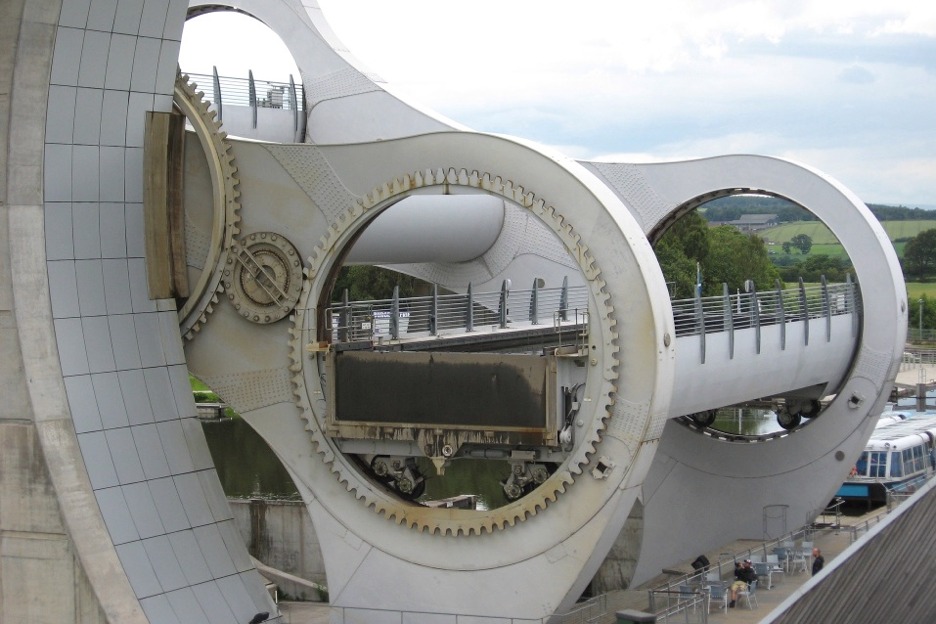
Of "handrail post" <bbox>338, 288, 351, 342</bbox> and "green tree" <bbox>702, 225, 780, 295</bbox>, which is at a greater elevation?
"green tree" <bbox>702, 225, 780, 295</bbox>

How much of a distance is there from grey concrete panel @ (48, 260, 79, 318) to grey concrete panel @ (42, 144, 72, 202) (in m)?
0.75

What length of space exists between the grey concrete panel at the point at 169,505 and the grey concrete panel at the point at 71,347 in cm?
162

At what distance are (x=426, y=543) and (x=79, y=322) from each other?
4.72 m

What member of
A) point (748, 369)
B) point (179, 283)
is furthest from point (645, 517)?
point (179, 283)

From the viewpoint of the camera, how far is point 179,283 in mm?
18391

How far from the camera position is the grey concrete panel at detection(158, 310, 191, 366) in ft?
59.6

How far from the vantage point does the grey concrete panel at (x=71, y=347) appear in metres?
16.6

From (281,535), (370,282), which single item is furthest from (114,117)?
(370,282)

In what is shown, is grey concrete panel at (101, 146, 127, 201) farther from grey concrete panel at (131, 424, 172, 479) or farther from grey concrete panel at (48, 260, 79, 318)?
grey concrete panel at (131, 424, 172, 479)

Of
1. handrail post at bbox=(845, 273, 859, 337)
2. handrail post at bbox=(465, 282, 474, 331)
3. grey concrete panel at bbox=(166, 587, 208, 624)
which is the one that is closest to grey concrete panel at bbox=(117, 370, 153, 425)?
grey concrete panel at bbox=(166, 587, 208, 624)

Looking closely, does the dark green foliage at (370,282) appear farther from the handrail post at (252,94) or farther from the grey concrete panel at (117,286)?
the grey concrete panel at (117,286)

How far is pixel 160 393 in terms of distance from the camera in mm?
17922

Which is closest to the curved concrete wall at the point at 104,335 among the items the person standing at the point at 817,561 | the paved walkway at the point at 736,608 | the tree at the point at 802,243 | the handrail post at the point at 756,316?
the paved walkway at the point at 736,608

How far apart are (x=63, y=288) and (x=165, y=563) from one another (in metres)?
3.31
